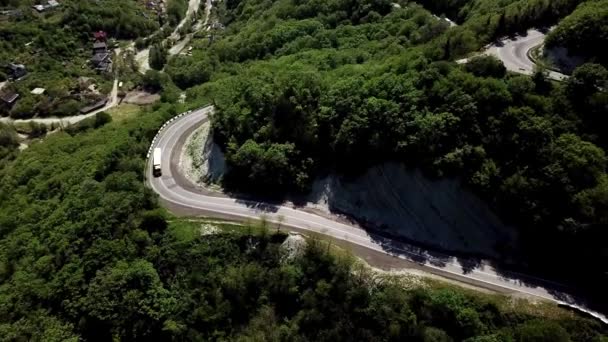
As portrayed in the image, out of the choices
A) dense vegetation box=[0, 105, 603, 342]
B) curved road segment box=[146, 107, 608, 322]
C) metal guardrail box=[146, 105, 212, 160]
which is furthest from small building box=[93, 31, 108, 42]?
dense vegetation box=[0, 105, 603, 342]

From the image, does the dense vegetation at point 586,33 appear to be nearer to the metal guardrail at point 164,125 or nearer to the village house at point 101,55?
the metal guardrail at point 164,125

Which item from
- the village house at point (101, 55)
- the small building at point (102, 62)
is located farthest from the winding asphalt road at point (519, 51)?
the village house at point (101, 55)

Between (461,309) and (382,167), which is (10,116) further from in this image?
(461,309)

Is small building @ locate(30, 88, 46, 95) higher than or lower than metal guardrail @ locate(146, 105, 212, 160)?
lower

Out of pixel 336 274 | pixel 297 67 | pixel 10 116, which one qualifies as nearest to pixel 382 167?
pixel 336 274

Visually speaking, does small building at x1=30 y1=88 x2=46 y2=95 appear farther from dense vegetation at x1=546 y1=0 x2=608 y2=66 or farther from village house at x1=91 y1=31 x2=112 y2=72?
dense vegetation at x1=546 y1=0 x2=608 y2=66

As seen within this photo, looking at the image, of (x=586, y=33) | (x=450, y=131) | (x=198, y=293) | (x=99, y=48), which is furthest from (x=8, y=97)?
(x=586, y=33)
